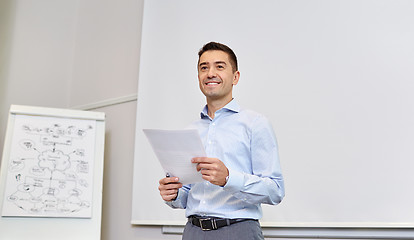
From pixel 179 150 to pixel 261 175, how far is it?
293mm

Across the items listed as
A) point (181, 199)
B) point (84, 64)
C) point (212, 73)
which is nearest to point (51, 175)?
point (84, 64)

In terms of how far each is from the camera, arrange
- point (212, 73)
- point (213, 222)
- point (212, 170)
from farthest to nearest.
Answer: point (212, 73)
point (213, 222)
point (212, 170)

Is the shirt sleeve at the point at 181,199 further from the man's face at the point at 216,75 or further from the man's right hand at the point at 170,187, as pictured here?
the man's face at the point at 216,75

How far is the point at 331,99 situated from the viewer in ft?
7.09

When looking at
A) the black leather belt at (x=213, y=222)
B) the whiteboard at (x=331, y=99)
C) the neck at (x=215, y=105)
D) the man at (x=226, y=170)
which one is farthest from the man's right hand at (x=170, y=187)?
the whiteboard at (x=331, y=99)

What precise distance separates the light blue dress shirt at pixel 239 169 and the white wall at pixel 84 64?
1.56 meters

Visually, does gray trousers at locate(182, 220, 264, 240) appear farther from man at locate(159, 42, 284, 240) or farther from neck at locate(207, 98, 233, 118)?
neck at locate(207, 98, 233, 118)

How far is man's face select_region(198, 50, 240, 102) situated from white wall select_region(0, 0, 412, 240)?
1.57 metres

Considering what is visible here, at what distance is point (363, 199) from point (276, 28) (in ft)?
3.36

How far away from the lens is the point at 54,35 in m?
3.59

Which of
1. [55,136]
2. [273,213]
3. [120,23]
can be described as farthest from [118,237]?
[120,23]

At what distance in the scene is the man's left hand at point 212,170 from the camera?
126 centimetres

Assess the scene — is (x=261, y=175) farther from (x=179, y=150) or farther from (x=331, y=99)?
(x=331, y=99)

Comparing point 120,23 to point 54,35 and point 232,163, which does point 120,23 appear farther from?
point 232,163
